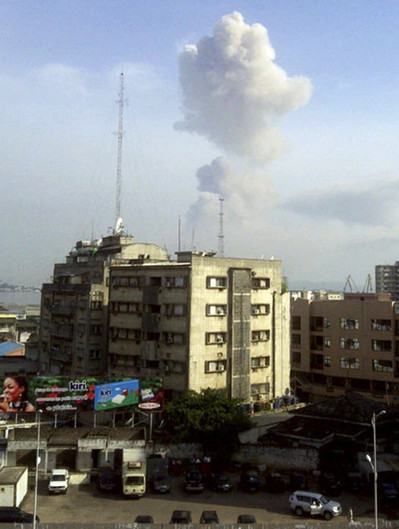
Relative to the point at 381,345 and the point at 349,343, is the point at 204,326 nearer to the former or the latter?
the point at 349,343

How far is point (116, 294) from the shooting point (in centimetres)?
6625

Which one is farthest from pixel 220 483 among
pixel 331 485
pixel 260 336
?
pixel 260 336

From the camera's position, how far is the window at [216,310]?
60.3 metres

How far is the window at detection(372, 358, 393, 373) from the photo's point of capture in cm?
7356

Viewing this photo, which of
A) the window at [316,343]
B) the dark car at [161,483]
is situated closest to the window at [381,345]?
the window at [316,343]

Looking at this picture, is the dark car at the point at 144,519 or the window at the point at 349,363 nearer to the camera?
the dark car at the point at 144,519

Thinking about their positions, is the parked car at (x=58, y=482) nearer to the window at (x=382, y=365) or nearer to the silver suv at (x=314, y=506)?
the silver suv at (x=314, y=506)

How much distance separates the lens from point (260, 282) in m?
66.5

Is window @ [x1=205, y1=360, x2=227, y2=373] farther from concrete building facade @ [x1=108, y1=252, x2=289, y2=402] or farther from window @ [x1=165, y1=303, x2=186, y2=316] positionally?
window @ [x1=165, y1=303, x2=186, y2=316]

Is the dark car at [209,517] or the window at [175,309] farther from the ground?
the window at [175,309]

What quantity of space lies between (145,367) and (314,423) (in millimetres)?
21054

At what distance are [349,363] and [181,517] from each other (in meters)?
49.3

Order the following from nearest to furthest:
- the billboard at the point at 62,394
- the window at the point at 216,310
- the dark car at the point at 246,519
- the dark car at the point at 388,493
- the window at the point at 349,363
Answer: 1. the dark car at the point at 246,519
2. the dark car at the point at 388,493
3. the billboard at the point at 62,394
4. the window at the point at 216,310
5. the window at the point at 349,363

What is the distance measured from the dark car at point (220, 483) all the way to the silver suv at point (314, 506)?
6.15 meters
